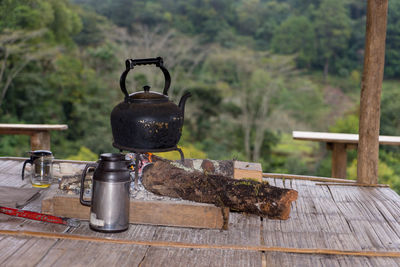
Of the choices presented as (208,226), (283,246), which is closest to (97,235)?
(208,226)

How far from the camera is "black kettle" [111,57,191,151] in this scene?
242cm

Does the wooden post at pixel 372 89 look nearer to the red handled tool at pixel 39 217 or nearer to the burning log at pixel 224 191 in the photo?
the burning log at pixel 224 191

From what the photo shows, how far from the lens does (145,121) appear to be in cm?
240

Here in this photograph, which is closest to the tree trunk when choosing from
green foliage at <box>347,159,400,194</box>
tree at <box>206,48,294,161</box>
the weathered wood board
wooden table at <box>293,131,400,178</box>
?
tree at <box>206,48,294,161</box>

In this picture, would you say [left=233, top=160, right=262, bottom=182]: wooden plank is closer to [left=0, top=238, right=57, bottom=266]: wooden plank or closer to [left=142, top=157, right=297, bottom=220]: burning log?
[left=142, top=157, right=297, bottom=220]: burning log

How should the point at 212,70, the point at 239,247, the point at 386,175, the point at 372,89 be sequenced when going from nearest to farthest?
1. the point at 239,247
2. the point at 372,89
3. the point at 386,175
4. the point at 212,70

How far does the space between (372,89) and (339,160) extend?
113cm

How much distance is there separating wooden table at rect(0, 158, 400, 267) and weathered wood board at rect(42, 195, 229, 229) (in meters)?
0.04

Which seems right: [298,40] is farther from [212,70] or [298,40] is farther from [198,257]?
[198,257]

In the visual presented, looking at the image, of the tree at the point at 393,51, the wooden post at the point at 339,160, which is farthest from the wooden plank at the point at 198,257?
the tree at the point at 393,51

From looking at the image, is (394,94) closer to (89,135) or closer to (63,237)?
(89,135)

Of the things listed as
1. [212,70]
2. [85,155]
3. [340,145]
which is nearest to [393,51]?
[212,70]

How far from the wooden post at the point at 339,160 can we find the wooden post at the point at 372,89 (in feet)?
2.70

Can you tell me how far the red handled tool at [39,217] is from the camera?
2.11m
